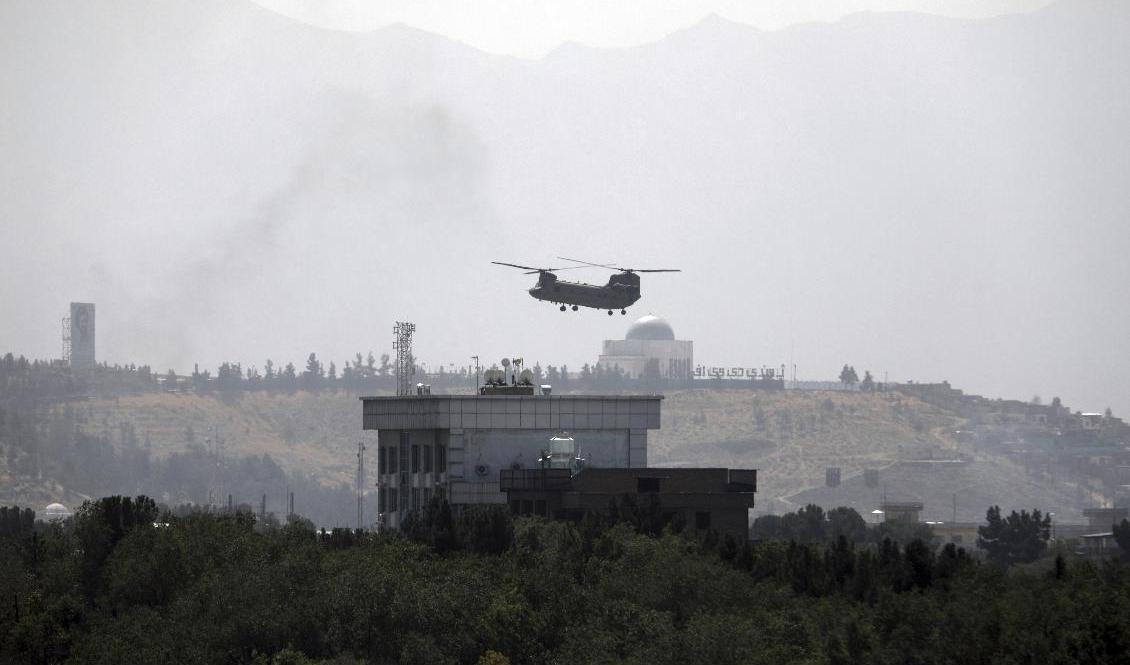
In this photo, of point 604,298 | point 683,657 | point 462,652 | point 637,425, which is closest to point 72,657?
point 462,652

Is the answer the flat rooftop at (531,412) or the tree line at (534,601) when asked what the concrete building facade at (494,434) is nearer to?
the flat rooftop at (531,412)

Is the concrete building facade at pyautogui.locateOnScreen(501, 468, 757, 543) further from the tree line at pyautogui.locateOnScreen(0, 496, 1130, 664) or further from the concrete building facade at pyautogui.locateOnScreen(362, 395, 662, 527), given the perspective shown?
the tree line at pyautogui.locateOnScreen(0, 496, 1130, 664)

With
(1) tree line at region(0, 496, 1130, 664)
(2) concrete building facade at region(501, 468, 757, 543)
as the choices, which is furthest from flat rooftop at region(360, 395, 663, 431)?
(1) tree line at region(0, 496, 1130, 664)

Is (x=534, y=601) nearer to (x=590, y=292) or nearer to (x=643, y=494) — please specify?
(x=643, y=494)

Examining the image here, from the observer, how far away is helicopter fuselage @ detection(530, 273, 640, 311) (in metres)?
190

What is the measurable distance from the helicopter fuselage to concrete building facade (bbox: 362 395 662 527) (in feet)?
37.7

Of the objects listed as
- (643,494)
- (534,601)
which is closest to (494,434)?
(643,494)

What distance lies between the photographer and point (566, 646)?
376 ft

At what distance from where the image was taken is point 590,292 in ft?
636

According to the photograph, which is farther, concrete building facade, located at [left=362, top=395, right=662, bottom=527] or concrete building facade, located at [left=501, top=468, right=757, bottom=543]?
concrete building facade, located at [left=362, top=395, right=662, bottom=527]

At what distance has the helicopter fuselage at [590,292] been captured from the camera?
190250mm

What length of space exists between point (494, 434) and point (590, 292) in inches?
853

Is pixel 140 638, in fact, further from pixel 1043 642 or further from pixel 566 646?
pixel 1043 642

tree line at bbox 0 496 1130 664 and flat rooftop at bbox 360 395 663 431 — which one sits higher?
flat rooftop at bbox 360 395 663 431
